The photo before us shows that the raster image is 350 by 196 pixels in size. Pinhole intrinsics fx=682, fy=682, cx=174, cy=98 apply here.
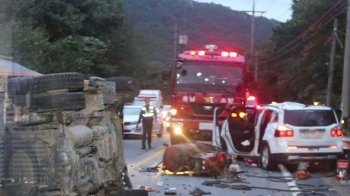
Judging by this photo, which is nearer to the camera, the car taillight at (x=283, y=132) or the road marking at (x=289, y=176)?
the road marking at (x=289, y=176)

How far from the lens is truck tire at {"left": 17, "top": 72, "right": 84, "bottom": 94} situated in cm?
643

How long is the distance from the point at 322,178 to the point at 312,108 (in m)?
1.95

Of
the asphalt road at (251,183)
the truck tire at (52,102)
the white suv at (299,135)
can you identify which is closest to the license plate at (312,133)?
the white suv at (299,135)

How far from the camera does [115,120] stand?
30.5 feet

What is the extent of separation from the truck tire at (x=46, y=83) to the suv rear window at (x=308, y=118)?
1026 cm

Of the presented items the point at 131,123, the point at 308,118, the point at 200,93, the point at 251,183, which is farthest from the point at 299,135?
the point at 131,123

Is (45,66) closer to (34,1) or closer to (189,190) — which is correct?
(34,1)

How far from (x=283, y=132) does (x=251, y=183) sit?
2510mm

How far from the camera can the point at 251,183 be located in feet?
45.7

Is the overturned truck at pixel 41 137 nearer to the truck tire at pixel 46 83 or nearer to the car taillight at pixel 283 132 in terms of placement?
the truck tire at pixel 46 83

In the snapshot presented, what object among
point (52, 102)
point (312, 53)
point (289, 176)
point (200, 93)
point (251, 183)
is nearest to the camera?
point (52, 102)

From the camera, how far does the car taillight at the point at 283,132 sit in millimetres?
16000

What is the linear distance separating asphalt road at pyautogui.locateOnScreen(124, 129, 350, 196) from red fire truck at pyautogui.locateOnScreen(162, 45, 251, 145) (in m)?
4.73

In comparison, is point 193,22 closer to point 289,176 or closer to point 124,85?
point 289,176
